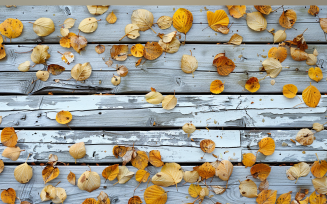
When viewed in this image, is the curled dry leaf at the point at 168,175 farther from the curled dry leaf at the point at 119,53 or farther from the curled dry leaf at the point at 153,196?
the curled dry leaf at the point at 119,53

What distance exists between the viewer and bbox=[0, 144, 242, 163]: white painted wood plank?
1.02m

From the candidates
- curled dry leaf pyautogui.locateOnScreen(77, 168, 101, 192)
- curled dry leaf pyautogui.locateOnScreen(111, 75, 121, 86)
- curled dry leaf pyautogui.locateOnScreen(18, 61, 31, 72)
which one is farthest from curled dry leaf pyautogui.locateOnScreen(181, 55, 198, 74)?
curled dry leaf pyautogui.locateOnScreen(18, 61, 31, 72)

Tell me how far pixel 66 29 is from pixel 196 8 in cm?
72

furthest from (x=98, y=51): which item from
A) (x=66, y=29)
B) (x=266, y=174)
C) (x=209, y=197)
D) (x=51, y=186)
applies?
(x=266, y=174)

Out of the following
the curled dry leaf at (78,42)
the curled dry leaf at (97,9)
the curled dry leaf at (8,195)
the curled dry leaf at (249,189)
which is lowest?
the curled dry leaf at (8,195)

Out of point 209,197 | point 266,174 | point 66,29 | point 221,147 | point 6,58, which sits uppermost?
point 66,29

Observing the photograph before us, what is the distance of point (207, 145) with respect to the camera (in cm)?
101

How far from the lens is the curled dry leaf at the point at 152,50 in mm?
1029

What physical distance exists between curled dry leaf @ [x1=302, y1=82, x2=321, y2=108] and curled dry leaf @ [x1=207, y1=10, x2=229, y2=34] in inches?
21.4

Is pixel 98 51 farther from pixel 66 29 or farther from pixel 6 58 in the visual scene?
pixel 6 58

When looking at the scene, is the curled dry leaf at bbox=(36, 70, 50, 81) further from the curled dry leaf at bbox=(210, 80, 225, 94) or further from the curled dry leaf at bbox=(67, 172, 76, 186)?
the curled dry leaf at bbox=(210, 80, 225, 94)

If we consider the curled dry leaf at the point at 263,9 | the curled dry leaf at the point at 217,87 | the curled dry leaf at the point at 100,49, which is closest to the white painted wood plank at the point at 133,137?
the curled dry leaf at the point at 217,87

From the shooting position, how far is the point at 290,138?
1030 millimetres

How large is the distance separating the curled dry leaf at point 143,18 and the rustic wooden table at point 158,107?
3cm
